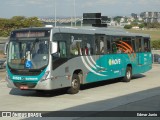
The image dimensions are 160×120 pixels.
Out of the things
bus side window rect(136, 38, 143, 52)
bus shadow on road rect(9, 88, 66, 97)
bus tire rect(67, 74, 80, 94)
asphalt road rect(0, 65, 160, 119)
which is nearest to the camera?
asphalt road rect(0, 65, 160, 119)

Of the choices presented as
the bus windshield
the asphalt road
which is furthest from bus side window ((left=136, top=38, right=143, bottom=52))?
the bus windshield

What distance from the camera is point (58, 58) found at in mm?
15094

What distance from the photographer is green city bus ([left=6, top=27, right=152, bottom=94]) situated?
14750mm

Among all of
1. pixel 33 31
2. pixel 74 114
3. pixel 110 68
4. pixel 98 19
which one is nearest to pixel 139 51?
pixel 110 68

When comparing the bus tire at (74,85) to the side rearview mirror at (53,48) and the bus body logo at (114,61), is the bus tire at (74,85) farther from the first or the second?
the bus body logo at (114,61)

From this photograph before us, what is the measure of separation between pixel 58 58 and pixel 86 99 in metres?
1.88

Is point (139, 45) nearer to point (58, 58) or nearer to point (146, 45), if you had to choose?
point (146, 45)

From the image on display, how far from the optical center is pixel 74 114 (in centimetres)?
1130

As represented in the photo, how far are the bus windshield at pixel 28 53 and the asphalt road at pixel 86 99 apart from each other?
1.24m

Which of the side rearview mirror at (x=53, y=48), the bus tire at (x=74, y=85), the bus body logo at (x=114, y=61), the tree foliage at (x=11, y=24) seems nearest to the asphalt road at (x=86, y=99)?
the bus tire at (x=74, y=85)

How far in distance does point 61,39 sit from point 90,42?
8.58 ft

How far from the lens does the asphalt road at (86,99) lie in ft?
41.1

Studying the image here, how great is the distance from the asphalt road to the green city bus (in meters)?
0.51

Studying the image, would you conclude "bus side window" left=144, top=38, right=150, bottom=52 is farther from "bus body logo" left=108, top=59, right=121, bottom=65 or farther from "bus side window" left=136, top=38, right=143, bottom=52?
"bus body logo" left=108, top=59, right=121, bottom=65
